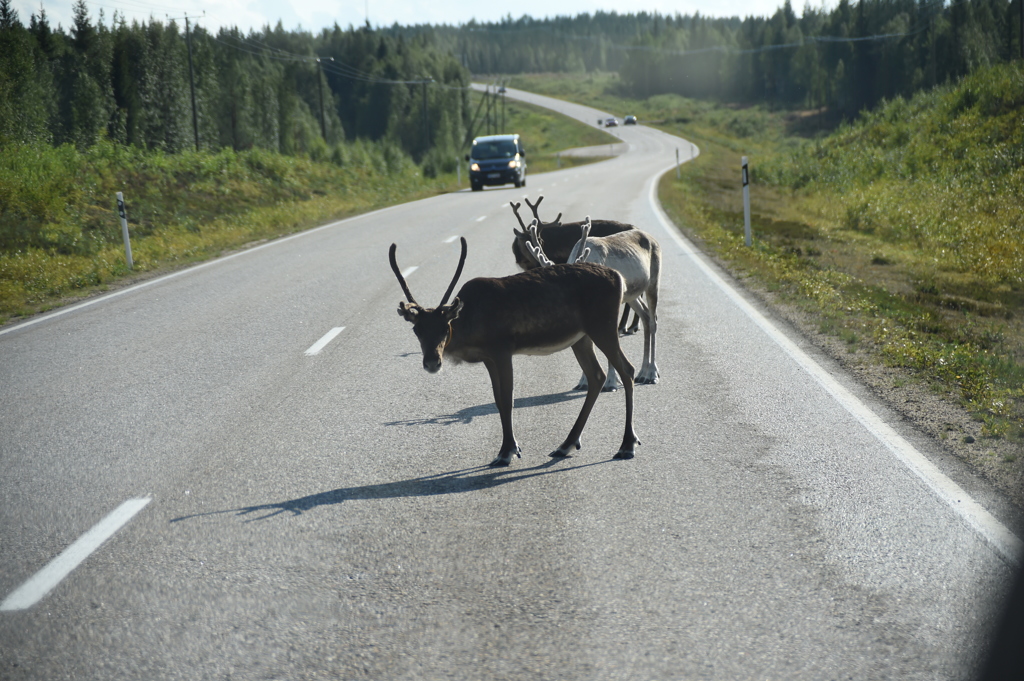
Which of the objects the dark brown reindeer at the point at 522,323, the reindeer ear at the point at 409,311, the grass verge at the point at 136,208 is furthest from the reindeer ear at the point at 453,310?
the grass verge at the point at 136,208

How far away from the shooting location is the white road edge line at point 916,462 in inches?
164

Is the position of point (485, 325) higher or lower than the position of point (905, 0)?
lower

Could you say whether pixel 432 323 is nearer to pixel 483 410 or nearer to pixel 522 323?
pixel 522 323

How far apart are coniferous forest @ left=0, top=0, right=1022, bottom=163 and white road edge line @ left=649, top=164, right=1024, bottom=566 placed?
2601 centimetres

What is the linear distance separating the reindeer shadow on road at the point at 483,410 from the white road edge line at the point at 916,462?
6.82ft

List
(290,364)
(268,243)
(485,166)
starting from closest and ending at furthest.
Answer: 1. (290,364)
2. (268,243)
3. (485,166)

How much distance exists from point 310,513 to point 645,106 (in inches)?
6238

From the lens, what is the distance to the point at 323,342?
959 centimetres

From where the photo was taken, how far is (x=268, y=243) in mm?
21094

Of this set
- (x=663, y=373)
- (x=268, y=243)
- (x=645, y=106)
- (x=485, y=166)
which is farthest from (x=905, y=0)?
→ (x=663, y=373)

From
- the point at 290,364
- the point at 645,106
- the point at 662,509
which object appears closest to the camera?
the point at 662,509

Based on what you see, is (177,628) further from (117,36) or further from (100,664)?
(117,36)

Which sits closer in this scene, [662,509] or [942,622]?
[942,622]

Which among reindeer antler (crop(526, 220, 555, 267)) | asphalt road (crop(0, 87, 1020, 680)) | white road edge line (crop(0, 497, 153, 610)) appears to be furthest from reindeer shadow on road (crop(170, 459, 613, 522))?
reindeer antler (crop(526, 220, 555, 267))
